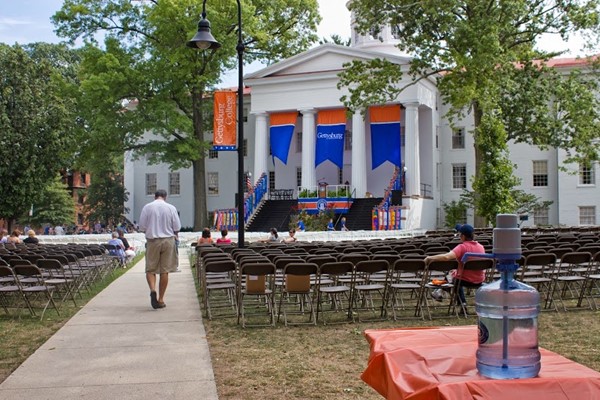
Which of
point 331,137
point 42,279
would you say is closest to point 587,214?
point 331,137

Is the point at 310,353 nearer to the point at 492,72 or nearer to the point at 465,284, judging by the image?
the point at 465,284

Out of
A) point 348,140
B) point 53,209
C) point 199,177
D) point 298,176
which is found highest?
point 348,140

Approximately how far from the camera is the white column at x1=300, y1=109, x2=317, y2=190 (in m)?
46.1

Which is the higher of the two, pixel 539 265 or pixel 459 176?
pixel 459 176

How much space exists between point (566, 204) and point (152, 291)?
41.2 metres

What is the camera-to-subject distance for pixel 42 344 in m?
8.30

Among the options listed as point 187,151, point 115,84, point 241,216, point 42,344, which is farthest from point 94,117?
point 42,344

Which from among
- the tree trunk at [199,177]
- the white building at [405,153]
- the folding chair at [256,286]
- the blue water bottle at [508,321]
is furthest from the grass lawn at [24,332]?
the white building at [405,153]

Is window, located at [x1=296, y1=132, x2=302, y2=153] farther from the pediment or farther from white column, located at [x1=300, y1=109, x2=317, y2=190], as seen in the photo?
the pediment

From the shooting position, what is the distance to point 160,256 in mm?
11281

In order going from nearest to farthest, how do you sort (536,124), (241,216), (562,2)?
(241,216), (562,2), (536,124)


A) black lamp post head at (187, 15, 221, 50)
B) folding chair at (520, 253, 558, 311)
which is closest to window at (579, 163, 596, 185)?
black lamp post head at (187, 15, 221, 50)

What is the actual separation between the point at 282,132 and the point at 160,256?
3678cm

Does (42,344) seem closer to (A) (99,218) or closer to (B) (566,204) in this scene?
(B) (566,204)
